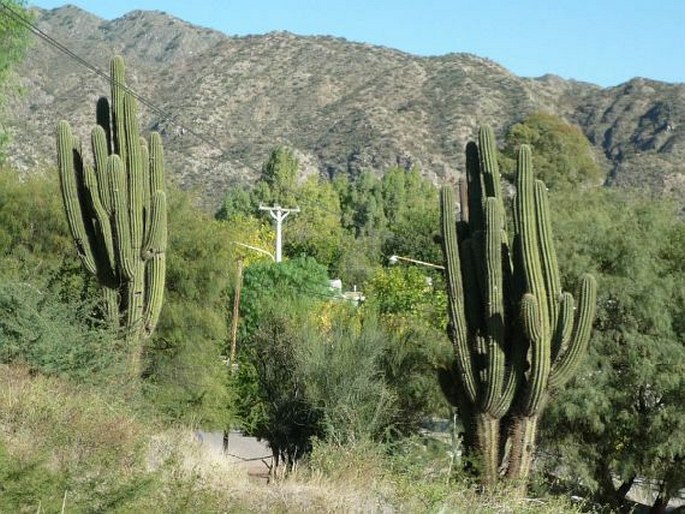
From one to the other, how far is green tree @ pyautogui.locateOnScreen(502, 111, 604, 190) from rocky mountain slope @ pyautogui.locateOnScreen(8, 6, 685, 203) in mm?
15577

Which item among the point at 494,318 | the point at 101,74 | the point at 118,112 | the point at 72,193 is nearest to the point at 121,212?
the point at 72,193

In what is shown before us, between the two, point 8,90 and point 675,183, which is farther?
point 675,183

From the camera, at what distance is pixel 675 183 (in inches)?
2953

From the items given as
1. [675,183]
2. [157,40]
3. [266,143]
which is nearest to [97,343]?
[675,183]

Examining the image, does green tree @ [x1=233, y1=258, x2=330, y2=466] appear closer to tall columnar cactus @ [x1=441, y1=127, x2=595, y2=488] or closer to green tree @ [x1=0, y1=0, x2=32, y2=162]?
tall columnar cactus @ [x1=441, y1=127, x2=595, y2=488]

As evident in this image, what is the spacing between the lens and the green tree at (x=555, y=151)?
57906mm

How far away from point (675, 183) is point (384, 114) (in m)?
24.7

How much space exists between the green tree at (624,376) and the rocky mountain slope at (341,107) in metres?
52.4

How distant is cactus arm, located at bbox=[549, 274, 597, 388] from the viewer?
1440cm

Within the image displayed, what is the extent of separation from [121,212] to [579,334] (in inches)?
266

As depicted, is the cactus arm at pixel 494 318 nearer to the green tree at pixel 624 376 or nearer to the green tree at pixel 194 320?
the green tree at pixel 624 376

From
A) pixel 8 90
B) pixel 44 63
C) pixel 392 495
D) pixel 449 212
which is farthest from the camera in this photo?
pixel 44 63

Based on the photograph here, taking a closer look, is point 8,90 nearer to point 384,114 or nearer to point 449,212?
point 449,212

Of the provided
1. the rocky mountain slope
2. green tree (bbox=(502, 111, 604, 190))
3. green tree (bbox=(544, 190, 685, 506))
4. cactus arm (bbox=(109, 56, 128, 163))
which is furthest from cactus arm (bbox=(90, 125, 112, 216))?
the rocky mountain slope
